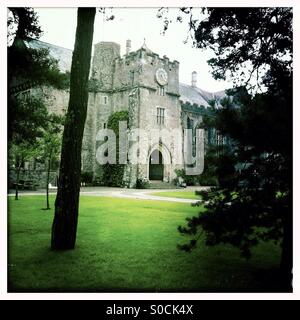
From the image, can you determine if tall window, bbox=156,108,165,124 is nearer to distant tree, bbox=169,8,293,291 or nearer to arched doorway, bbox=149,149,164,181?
arched doorway, bbox=149,149,164,181

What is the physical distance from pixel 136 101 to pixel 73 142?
18.5 m

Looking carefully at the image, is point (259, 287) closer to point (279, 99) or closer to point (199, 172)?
point (199, 172)

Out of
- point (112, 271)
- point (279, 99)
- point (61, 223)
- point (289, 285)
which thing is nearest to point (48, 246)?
point (61, 223)

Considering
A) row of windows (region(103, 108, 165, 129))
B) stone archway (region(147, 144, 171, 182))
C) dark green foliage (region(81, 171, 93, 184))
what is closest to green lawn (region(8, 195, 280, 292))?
dark green foliage (region(81, 171, 93, 184))

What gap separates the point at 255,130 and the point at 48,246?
4.01m

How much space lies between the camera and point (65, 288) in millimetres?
3656

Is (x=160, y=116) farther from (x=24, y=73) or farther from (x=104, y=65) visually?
(x=24, y=73)

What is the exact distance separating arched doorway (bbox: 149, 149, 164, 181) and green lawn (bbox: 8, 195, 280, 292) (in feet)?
60.7

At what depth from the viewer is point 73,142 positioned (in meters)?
5.11

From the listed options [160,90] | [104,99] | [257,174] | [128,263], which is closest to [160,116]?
[160,90]

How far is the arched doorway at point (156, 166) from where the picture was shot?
1013 inches

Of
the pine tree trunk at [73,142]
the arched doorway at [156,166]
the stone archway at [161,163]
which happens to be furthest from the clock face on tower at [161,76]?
the pine tree trunk at [73,142]

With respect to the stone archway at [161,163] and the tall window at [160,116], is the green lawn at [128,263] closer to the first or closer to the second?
the stone archway at [161,163]

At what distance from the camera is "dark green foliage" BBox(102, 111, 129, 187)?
23.2 metres
